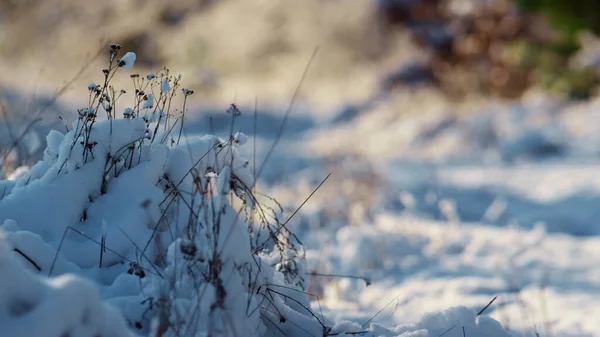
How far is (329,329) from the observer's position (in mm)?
2053

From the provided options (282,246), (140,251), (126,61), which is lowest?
(140,251)

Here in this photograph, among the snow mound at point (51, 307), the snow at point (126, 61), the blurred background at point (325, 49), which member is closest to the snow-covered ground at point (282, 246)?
the snow mound at point (51, 307)

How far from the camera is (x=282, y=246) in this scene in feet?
7.76

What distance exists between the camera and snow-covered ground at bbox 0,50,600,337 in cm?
176

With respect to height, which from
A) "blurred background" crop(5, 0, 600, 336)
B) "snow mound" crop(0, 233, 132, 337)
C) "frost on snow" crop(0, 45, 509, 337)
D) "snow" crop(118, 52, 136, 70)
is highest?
"blurred background" crop(5, 0, 600, 336)

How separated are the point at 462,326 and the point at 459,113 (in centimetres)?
1042

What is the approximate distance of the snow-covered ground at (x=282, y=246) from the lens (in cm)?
176

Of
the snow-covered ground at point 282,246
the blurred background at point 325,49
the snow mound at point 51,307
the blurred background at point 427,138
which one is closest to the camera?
the snow mound at point 51,307

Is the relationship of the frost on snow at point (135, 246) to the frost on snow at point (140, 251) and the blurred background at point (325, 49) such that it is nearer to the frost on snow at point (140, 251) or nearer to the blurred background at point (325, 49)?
the frost on snow at point (140, 251)

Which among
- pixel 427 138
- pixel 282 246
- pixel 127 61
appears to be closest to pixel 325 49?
pixel 427 138

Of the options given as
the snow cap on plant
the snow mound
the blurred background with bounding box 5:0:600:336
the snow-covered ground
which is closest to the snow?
the snow cap on plant

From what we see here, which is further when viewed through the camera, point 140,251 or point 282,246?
point 282,246

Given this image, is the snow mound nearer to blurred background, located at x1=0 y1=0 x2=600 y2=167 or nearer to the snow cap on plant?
the snow cap on plant

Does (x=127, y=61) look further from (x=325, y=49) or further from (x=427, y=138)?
(x=325, y=49)
